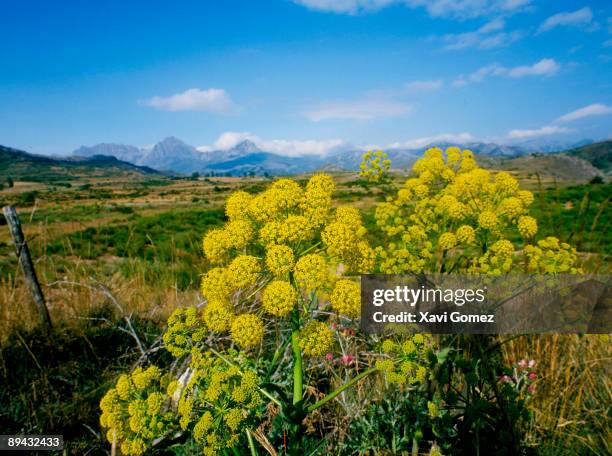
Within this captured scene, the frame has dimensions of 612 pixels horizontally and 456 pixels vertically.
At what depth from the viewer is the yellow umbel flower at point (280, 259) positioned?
2174 mm

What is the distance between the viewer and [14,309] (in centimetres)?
585

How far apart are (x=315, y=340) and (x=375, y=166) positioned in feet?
8.25

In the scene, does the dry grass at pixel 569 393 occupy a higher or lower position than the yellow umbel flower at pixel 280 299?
lower

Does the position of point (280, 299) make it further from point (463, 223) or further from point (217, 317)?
point (463, 223)

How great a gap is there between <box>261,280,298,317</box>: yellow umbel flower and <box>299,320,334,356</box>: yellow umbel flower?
0.64ft

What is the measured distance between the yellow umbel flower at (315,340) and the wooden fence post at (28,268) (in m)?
5.24

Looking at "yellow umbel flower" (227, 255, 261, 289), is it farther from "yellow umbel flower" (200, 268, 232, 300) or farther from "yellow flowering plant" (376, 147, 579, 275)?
"yellow flowering plant" (376, 147, 579, 275)

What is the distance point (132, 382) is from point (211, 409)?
0.66 m

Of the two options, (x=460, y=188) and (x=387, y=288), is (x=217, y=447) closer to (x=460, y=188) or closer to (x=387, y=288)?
(x=387, y=288)

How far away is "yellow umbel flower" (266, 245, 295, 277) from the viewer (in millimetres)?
2174

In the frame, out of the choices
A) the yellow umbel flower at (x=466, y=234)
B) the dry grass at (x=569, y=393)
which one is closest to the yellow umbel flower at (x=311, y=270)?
the yellow umbel flower at (x=466, y=234)

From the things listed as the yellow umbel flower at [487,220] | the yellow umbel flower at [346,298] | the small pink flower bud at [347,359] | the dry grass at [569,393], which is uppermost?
the yellow umbel flower at [487,220]

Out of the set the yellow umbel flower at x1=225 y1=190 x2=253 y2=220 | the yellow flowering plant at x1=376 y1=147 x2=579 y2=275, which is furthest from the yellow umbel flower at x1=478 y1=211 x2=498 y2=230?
the yellow umbel flower at x1=225 y1=190 x2=253 y2=220

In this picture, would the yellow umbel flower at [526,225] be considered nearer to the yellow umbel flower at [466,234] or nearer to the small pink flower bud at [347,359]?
the yellow umbel flower at [466,234]
